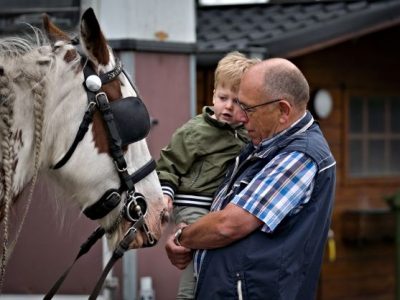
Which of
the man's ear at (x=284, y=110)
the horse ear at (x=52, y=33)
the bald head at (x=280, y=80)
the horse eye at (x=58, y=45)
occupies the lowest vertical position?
the man's ear at (x=284, y=110)

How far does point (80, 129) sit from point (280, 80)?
66 centimetres

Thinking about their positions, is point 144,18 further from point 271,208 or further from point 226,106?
point 271,208

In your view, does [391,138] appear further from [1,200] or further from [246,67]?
[1,200]

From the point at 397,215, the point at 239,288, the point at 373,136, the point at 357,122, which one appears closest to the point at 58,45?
the point at 239,288

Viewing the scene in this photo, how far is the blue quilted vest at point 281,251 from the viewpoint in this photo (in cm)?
248

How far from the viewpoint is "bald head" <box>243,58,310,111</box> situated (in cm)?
256

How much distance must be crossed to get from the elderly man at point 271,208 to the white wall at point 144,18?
2.46 m

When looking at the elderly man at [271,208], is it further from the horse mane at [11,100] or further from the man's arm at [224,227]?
the horse mane at [11,100]

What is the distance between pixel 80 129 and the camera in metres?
2.44

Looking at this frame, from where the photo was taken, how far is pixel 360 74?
720 centimetres

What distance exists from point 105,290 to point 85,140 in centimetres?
263

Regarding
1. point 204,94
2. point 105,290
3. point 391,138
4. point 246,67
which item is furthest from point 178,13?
point 391,138

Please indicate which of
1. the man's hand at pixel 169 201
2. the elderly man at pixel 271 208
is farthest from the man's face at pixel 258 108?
the man's hand at pixel 169 201

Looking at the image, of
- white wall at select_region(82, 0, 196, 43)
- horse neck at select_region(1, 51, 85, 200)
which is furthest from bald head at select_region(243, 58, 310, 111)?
white wall at select_region(82, 0, 196, 43)
